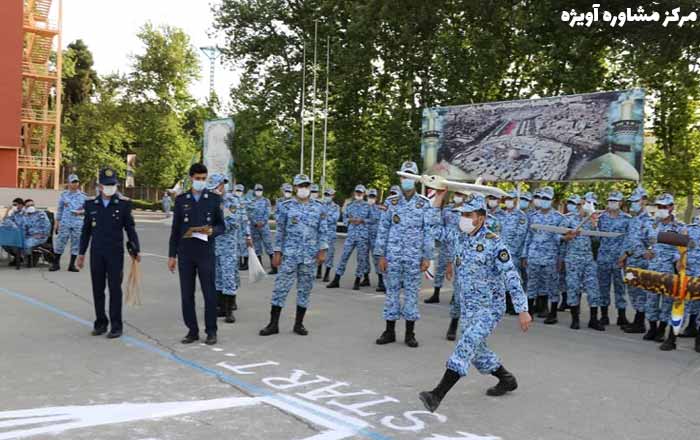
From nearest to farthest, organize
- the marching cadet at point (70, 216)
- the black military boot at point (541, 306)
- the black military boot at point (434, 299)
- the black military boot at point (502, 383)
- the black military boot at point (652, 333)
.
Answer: the black military boot at point (502, 383)
the black military boot at point (652, 333)
the black military boot at point (541, 306)
the black military boot at point (434, 299)
the marching cadet at point (70, 216)

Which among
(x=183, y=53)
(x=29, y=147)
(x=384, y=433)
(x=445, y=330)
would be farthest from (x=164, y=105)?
(x=384, y=433)

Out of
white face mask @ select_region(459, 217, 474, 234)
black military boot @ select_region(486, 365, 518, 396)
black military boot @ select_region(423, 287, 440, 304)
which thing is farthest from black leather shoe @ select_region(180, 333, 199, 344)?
black military boot @ select_region(423, 287, 440, 304)

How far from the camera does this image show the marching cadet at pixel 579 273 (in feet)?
30.7

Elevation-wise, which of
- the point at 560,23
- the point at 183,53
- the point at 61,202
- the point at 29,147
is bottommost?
the point at 61,202

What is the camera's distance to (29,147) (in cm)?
3716

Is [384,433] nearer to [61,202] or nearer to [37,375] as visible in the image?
[37,375]

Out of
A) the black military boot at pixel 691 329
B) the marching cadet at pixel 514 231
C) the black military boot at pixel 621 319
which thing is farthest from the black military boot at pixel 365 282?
the black military boot at pixel 691 329

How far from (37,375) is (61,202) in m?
9.52

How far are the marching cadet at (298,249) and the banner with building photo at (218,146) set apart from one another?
28714mm

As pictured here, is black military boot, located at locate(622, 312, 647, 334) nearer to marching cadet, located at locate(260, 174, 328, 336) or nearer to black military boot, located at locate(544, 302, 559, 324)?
black military boot, located at locate(544, 302, 559, 324)

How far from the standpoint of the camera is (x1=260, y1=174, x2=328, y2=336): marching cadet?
8.05m

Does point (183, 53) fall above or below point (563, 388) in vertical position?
above

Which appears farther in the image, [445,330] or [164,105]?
[164,105]

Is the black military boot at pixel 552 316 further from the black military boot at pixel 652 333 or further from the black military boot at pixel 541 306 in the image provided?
the black military boot at pixel 652 333
